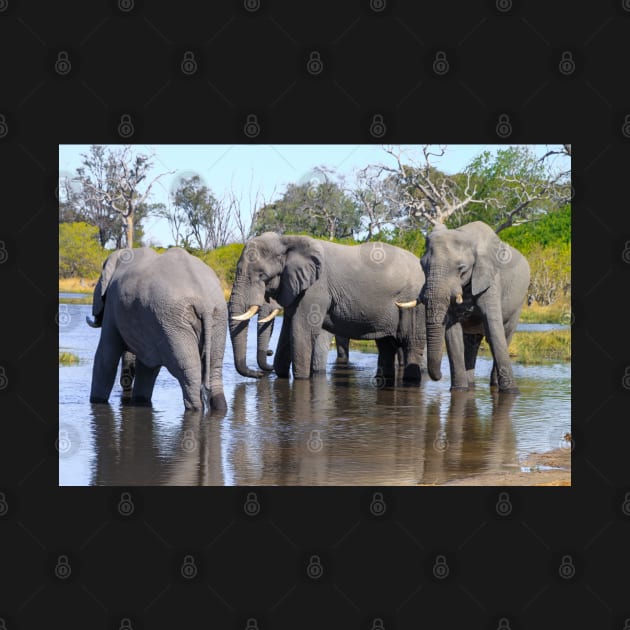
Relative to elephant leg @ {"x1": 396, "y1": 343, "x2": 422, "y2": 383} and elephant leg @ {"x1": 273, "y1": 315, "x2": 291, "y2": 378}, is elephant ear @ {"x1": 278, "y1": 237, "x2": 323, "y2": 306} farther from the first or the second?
elephant leg @ {"x1": 396, "y1": 343, "x2": 422, "y2": 383}

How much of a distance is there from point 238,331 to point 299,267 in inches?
51.9

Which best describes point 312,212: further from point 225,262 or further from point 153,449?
point 153,449

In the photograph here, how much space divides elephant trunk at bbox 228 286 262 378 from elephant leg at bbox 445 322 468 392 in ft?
9.68

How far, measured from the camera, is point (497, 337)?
13.7m

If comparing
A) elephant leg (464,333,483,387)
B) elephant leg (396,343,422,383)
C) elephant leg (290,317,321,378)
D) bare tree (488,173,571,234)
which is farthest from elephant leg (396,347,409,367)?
bare tree (488,173,571,234)

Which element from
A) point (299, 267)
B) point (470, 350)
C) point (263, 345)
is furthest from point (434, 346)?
point (263, 345)

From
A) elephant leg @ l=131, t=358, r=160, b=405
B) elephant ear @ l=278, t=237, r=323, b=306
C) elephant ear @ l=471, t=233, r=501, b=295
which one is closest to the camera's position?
elephant leg @ l=131, t=358, r=160, b=405

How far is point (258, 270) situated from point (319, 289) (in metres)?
0.98

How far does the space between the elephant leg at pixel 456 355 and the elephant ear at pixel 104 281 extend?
14.7 feet

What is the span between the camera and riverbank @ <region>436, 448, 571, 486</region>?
27.8 feet

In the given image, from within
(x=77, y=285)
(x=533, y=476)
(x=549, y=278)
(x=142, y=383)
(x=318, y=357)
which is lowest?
(x=533, y=476)

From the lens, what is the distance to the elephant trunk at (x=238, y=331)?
15.0 meters

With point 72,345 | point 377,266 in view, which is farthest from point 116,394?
point 72,345

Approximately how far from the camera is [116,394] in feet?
43.0
